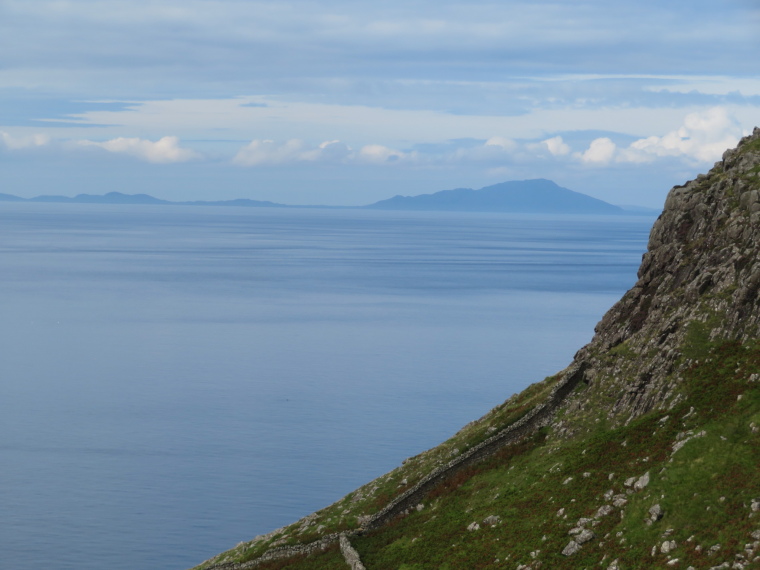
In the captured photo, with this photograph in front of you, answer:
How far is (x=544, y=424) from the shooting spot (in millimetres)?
59812

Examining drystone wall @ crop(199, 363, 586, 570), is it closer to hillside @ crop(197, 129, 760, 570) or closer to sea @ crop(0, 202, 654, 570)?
hillside @ crop(197, 129, 760, 570)

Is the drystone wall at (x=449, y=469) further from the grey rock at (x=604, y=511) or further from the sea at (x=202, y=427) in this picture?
the sea at (x=202, y=427)

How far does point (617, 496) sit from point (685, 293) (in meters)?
18.6

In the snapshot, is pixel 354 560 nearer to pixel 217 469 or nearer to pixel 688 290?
pixel 688 290

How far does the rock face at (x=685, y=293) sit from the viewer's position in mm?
52312

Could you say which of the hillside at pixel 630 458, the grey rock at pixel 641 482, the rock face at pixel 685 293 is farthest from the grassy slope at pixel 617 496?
the rock face at pixel 685 293

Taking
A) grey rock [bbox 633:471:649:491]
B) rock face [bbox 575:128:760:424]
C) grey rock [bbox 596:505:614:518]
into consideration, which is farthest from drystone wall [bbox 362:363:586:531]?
grey rock [bbox 596:505:614:518]

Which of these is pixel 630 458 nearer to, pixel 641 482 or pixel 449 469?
pixel 641 482

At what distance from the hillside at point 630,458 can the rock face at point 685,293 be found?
118mm

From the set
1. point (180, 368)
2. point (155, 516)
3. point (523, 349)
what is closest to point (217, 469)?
point (155, 516)

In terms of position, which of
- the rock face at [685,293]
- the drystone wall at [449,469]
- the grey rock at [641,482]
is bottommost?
the drystone wall at [449,469]

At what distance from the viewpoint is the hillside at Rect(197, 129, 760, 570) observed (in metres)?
40.5

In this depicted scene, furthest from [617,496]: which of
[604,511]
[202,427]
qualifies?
[202,427]

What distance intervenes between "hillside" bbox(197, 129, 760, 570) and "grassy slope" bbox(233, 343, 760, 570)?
99 millimetres
